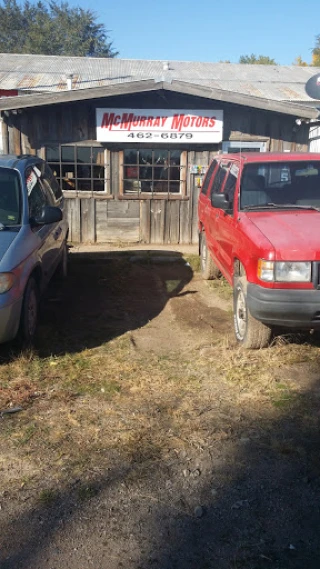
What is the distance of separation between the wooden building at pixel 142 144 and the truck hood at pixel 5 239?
19.2 ft

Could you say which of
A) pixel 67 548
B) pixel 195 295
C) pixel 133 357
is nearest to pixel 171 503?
pixel 67 548

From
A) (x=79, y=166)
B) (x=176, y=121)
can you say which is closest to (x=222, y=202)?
(x=176, y=121)

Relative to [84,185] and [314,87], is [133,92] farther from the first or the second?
[314,87]

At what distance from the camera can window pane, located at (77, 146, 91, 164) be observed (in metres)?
10.9

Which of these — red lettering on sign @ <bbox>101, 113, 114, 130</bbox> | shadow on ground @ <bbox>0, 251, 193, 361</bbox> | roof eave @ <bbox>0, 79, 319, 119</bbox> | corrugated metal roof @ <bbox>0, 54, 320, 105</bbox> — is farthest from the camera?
corrugated metal roof @ <bbox>0, 54, 320, 105</bbox>

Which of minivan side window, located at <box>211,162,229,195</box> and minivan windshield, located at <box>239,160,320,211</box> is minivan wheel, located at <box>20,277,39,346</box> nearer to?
minivan windshield, located at <box>239,160,320,211</box>

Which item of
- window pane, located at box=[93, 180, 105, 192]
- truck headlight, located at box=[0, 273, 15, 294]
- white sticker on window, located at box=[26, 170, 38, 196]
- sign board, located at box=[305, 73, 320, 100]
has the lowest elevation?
truck headlight, located at box=[0, 273, 15, 294]

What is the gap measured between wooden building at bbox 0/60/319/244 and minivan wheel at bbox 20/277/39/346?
599 centimetres

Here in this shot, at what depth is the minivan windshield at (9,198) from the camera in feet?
17.3

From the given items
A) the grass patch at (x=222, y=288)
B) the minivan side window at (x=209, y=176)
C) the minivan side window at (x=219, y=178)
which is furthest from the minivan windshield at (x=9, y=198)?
the grass patch at (x=222, y=288)

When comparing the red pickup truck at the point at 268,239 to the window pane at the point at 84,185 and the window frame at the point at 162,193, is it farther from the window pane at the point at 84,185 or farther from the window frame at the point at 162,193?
the window pane at the point at 84,185

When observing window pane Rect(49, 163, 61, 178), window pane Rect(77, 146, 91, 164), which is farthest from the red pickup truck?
window pane Rect(49, 163, 61, 178)

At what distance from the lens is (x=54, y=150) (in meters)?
10.9

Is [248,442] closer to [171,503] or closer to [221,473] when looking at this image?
[221,473]
